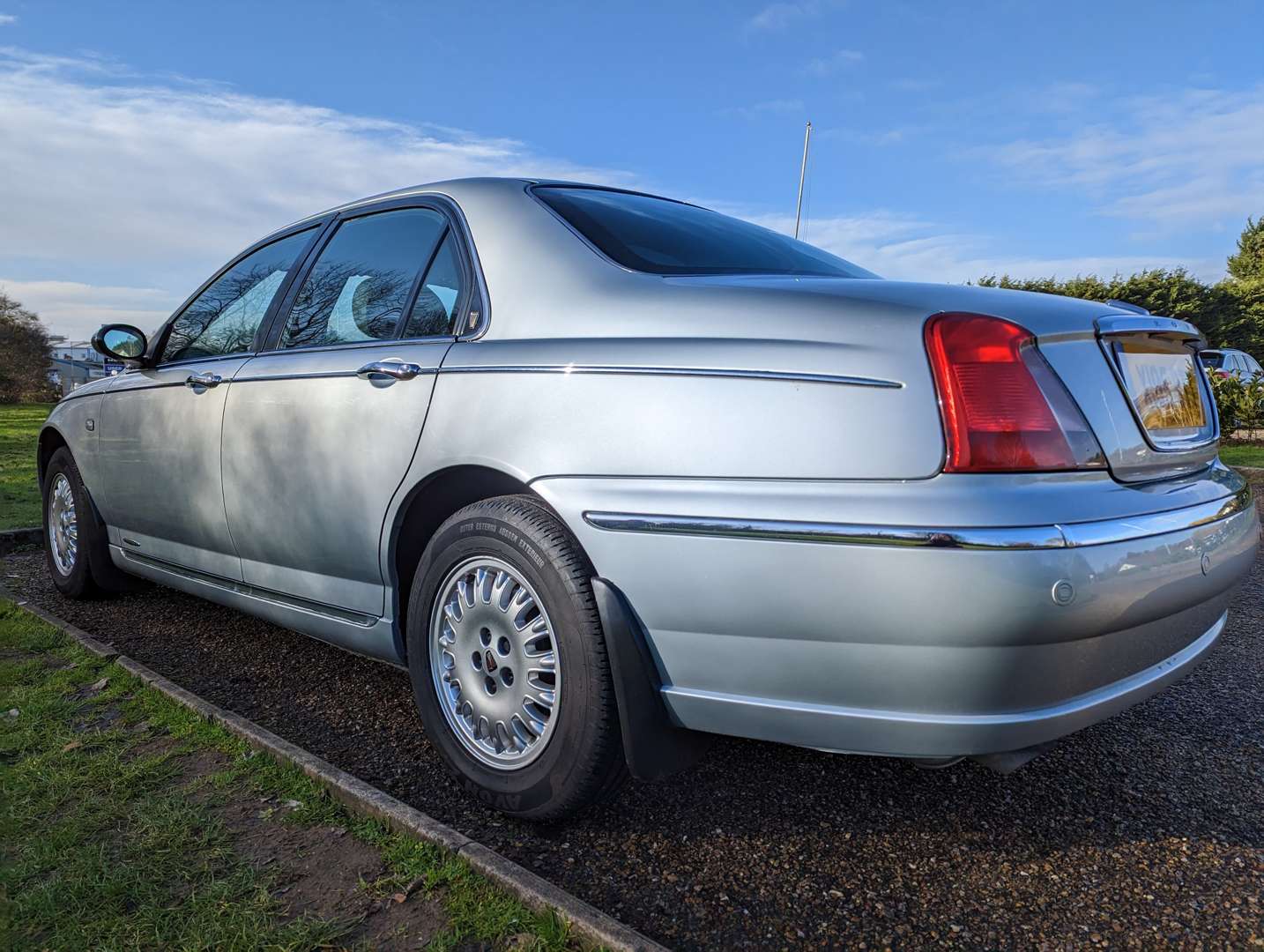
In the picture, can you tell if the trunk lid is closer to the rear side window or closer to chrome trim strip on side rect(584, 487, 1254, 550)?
chrome trim strip on side rect(584, 487, 1254, 550)

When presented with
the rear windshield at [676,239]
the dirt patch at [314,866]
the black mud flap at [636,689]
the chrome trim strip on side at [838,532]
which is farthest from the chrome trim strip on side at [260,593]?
the rear windshield at [676,239]

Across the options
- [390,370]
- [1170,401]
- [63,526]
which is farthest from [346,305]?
[63,526]

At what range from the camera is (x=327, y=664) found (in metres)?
3.36

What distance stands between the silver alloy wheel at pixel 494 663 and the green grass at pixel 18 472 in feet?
17.4

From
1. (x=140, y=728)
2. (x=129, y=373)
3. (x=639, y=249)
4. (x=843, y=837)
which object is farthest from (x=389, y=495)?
(x=129, y=373)

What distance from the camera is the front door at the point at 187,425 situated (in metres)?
3.16

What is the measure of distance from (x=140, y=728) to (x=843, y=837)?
2.06 m

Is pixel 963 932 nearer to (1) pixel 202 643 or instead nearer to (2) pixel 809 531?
(2) pixel 809 531

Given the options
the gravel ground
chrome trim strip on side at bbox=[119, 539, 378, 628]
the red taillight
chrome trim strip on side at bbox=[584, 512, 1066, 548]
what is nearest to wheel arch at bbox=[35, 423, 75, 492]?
chrome trim strip on side at bbox=[119, 539, 378, 628]

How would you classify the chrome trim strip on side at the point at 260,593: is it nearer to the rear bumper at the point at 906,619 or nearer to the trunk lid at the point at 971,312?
the rear bumper at the point at 906,619

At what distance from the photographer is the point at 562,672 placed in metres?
1.96

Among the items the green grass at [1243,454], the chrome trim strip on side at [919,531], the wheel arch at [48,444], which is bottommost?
the green grass at [1243,454]

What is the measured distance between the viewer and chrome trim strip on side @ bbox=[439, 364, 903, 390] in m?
1.68

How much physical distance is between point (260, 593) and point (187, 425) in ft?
2.52
